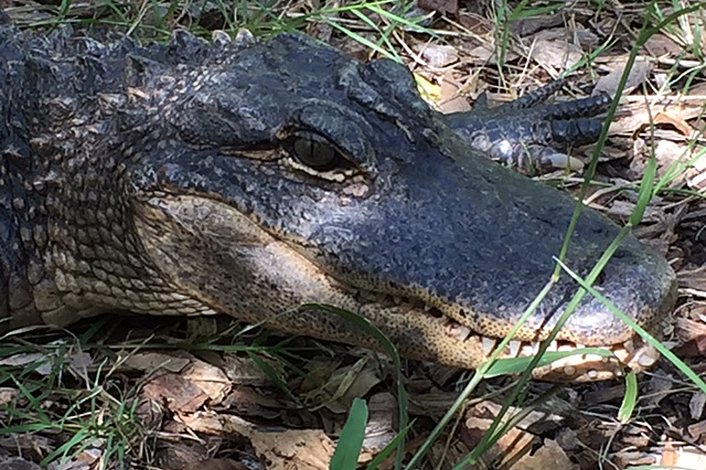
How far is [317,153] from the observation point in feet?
9.36

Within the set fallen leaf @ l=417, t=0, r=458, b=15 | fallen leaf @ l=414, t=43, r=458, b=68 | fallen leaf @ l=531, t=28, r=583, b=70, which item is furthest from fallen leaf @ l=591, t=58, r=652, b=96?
fallen leaf @ l=417, t=0, r=458, b=15

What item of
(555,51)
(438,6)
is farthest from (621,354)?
(438,6)

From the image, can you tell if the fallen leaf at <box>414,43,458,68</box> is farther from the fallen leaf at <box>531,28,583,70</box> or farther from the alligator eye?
the alligator eye

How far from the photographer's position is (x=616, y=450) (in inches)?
114

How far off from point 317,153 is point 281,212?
0.18 meters

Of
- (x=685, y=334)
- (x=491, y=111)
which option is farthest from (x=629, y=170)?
(x=685, y=334)

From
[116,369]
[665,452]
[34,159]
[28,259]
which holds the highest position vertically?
[34,159]

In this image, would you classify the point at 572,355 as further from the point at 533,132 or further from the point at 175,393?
the point at 533,132

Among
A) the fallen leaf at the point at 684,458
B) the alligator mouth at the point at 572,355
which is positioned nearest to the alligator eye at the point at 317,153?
the alligator mouth at the point at 572,355

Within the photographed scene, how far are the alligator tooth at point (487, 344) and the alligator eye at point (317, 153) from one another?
1.89 ft

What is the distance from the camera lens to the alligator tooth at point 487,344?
8.62 feet

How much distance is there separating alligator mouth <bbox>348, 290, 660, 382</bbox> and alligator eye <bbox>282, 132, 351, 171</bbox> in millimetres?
450

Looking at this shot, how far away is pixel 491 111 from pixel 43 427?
209cm

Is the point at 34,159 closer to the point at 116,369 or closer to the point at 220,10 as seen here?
the point at 116,369
